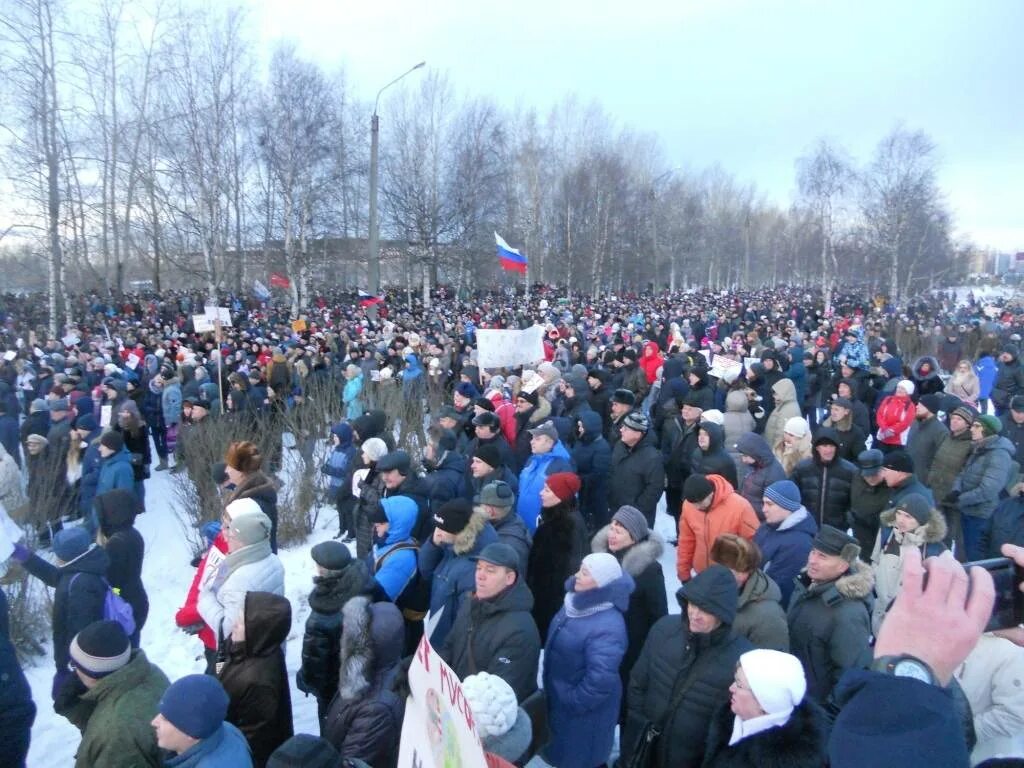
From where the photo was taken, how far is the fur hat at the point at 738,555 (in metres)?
3.27

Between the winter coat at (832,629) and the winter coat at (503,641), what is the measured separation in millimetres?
1249

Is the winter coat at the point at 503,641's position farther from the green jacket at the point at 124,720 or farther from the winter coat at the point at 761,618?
the green jacket at the point at 124,720

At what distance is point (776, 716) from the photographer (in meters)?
2.17

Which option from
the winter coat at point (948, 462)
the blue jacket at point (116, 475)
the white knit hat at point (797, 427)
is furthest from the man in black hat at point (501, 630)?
the winter coat at point (948, 462)

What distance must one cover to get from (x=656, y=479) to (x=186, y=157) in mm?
22403

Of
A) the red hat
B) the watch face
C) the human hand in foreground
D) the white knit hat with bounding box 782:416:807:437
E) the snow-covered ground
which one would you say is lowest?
the snow-covered ground

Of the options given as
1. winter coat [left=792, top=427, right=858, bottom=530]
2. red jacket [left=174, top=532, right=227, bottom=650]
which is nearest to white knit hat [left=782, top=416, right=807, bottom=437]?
winter coat [left=792, top=427, right=858, bottom=530]

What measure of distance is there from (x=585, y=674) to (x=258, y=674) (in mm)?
1490

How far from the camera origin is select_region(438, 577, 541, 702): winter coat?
313cm

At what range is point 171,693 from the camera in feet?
8.07

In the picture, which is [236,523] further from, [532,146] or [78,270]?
[532,146]

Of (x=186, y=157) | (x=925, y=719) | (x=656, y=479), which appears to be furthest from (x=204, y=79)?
(x=925, y=719)

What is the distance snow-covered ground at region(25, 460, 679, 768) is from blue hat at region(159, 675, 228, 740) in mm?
2147

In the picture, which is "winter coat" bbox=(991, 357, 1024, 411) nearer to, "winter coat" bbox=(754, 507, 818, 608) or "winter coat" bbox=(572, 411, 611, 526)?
"winter coat" bbox=(572, 411, 611, 526)
